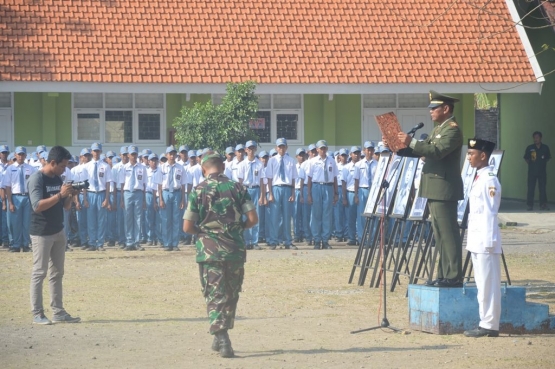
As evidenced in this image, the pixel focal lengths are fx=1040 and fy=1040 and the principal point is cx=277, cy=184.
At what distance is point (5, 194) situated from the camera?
22297 millimetres

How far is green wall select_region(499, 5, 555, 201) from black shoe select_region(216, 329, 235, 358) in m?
26.2

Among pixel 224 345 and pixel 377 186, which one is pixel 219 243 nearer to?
pixel 224 345

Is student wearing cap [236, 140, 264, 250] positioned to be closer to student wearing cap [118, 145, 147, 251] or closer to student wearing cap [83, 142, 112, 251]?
student wearing cap [118, 145, 147, 251]

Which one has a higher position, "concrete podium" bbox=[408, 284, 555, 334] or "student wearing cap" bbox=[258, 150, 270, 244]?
"student wearing cap" bbox=[258, 150, 270, 244]

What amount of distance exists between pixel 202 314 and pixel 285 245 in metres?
9.40

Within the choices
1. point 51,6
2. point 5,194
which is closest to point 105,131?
point 51,6

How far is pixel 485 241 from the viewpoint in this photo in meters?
11.1

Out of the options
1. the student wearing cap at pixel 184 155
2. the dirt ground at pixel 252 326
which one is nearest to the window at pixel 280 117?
the student wearing cap at pixel 184 155

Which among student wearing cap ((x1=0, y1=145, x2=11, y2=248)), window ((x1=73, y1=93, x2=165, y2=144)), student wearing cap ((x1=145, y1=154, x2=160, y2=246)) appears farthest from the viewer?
window ((x1=73, y1=93, x2=165, y2=144))

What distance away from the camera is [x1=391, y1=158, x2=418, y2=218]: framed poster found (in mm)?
14914

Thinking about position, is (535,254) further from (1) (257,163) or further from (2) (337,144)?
(2) (337,144)

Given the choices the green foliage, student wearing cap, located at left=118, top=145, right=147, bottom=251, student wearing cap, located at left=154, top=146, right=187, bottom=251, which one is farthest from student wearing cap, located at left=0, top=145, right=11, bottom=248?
the green foliage

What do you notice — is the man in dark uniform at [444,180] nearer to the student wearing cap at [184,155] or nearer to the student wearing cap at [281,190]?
the student wearing cap at [281,190]

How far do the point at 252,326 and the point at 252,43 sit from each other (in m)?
20.3
